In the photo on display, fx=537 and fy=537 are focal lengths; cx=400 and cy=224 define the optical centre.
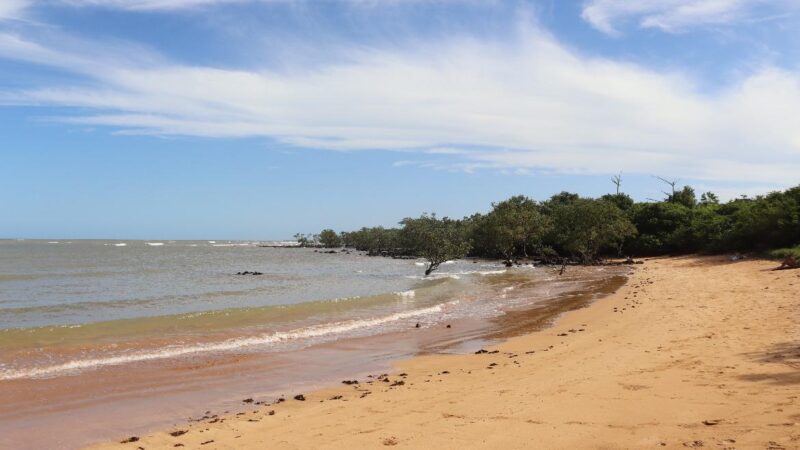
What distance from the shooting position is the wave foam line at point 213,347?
Result: 12.6 metres

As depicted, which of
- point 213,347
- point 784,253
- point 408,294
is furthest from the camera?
point 784,253

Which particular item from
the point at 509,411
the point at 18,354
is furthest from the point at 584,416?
the point at 18,354

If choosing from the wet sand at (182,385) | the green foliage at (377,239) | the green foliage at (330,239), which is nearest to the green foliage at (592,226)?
the wet sand at (182,385)

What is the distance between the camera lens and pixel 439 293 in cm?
3097

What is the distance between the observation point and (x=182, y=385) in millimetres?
11062

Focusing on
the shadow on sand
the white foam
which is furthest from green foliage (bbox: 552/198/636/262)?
the shadow on sand

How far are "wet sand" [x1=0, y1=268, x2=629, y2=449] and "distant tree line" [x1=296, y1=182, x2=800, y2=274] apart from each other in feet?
84.1

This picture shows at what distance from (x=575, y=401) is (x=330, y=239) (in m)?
156

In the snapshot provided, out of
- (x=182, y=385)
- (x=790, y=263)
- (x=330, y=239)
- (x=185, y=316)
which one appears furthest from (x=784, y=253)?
(x=330, y=239)

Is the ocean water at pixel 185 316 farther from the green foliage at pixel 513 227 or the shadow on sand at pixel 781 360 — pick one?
the green foliage at pixel 513 227

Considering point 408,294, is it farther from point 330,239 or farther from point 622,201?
point 330,239

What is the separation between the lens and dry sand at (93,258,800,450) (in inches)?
230

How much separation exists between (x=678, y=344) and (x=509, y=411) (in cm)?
576

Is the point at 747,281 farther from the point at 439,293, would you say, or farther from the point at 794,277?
the point at 439,293
